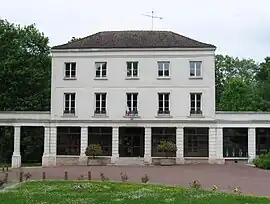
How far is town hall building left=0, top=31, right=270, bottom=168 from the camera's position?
44344mm

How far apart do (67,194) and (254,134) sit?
29.4m

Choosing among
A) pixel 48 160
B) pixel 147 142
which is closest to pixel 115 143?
pixel 147 142

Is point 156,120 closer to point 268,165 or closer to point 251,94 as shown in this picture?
point 268,165

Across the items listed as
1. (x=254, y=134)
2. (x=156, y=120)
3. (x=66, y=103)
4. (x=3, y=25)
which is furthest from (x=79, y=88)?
(x=254, y=134)

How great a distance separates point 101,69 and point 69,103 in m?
4.33

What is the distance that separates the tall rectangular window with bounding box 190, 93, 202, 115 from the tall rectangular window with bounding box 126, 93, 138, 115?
5027mm

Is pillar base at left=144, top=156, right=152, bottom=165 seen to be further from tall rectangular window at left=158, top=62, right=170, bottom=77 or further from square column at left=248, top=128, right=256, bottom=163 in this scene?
square column at left=248, top=128, right=256, bottom=163

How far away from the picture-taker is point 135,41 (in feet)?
153

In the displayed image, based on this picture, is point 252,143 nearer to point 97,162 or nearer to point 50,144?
point 97,162

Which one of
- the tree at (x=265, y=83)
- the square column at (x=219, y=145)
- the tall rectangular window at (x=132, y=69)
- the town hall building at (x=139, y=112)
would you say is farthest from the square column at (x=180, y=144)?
the tree at (x=265, y=83)

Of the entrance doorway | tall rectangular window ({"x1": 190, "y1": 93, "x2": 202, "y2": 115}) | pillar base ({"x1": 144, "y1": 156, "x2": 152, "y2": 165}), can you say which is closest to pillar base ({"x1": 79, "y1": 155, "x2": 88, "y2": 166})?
the entrance doorway

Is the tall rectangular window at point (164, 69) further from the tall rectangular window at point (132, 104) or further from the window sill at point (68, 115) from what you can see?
the window sill at point (68, 115)

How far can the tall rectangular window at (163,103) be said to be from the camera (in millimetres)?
45031

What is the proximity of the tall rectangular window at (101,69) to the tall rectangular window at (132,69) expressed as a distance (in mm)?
2142
